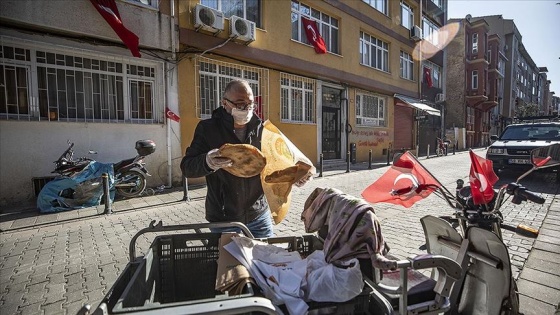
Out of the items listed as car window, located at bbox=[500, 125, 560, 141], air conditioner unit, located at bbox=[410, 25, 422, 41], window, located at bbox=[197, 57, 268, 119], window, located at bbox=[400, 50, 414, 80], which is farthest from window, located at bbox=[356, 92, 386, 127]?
window, located at bbox=[197, 57, 268, 119]

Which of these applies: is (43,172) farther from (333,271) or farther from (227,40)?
(333,271)

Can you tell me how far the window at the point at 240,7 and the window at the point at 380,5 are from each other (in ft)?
27.9

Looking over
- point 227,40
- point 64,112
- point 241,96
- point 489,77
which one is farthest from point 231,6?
point 489,77

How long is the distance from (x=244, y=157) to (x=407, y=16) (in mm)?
23304

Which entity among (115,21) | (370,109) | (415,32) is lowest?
(370,109)

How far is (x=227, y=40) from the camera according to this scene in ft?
31.7

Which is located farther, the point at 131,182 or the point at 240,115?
the point at 131,182

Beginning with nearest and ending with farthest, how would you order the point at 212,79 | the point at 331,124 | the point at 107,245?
the point at 107,245
the point at 212,79
the point at 331,124

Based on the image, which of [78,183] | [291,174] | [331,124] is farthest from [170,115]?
[331,124]

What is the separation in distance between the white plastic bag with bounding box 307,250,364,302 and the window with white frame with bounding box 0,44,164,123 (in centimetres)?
839

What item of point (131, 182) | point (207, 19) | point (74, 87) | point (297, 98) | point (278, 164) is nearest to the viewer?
point (278, 164)

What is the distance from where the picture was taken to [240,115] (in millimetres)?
2352

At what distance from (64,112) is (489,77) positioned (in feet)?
141

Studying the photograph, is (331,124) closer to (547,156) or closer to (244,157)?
(547,156)
